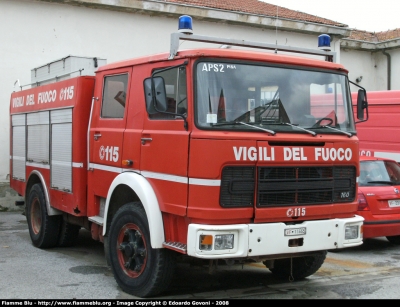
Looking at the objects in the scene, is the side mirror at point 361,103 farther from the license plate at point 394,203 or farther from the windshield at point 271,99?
the license plate at point 394,203

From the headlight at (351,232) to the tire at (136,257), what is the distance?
1.89 m

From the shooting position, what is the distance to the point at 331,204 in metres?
6.04

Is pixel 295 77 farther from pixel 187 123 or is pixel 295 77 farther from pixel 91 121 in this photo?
pixel 91 121

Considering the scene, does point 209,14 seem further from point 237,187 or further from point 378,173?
point 237,187

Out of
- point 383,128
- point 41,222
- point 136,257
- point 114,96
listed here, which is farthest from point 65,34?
point 136,257

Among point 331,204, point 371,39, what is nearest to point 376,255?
point 331,204

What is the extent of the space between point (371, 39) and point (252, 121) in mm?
19774

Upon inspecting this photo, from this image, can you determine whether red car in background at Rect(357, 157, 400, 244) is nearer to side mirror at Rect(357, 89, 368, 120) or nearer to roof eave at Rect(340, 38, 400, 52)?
side mirror at Rect(357, 89, 368, 120)

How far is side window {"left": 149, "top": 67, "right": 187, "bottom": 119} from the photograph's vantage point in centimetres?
565

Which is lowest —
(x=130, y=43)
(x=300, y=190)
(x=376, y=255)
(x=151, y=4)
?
(x=376, y=255)

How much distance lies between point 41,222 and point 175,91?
4261 mm

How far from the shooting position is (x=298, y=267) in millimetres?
7027

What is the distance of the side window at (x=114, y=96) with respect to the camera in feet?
22.2

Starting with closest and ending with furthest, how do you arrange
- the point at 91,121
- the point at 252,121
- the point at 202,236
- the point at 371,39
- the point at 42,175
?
the point at 202,236 < the point at 252,121 < the point at 91,121 < the point at 42,175 < the point at 371,39
